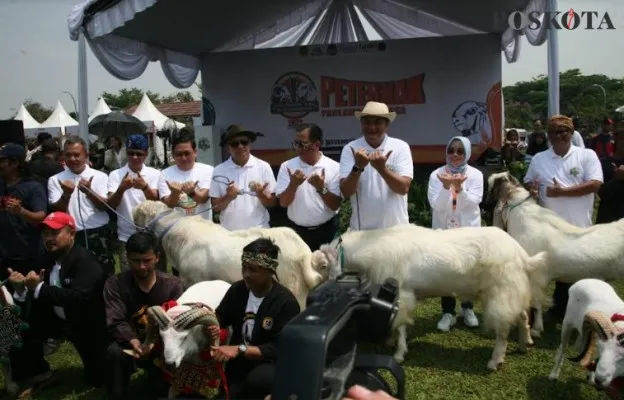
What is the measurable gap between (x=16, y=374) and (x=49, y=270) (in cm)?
89

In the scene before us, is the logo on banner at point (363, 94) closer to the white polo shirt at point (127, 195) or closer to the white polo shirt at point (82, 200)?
the white polo shirt at point (127, 195)

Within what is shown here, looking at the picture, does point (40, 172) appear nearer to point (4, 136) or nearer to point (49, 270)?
point (4, 136)

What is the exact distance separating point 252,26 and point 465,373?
388 inches

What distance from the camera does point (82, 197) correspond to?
18.3 feet

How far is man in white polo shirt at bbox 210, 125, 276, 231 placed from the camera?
4.90 meters

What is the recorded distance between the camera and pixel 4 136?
770 cm

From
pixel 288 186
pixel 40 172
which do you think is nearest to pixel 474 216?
pixel 288 186

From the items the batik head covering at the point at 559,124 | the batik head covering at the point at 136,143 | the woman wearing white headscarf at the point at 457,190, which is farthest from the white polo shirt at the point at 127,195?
the batik head covering at the point at 559,124

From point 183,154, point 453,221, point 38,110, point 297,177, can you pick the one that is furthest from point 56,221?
point 38,110

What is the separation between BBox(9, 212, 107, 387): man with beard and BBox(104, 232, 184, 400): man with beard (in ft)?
0.96

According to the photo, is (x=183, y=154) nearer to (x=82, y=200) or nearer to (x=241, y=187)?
(x=241, y=187)

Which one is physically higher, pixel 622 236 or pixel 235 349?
pixel 622 236

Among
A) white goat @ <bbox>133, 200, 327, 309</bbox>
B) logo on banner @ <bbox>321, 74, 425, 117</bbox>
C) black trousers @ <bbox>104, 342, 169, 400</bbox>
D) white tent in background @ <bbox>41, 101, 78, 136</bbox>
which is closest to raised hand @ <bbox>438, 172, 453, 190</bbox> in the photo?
white goat @ <bbox>133, 200, 327, 309</bbox>

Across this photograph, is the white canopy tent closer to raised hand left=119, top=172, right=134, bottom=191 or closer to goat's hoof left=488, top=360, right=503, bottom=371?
raised hand left=119, top=172, right=134, bottom=191
